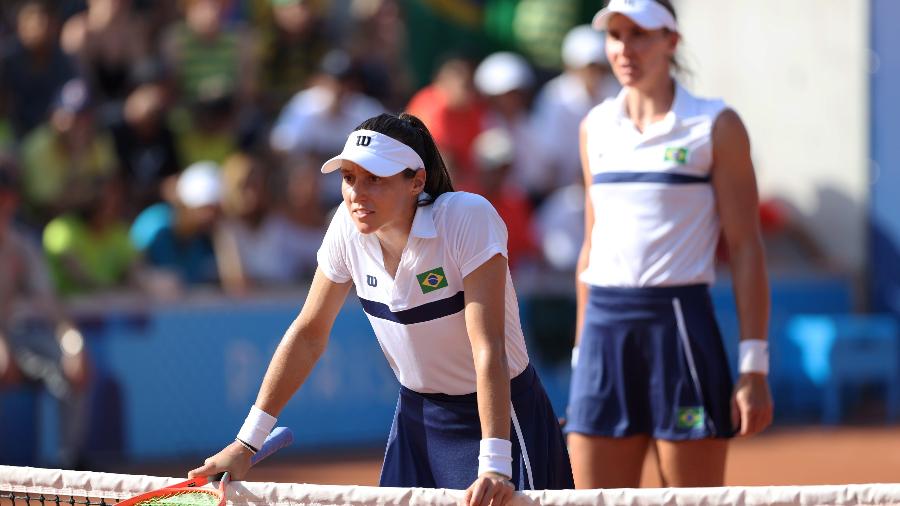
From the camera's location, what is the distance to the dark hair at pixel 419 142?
3684 mm

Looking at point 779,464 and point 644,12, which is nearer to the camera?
point 644,12

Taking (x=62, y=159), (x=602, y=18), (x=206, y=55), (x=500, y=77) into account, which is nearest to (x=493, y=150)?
(x=500, y=77)

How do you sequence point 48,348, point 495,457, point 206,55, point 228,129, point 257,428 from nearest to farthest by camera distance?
point 495,457
point 257,428
point 48,348
point 228,129
point 206,55

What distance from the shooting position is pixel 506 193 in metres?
10.1

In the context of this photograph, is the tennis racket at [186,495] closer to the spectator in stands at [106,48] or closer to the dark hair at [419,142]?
the dark hair at [419,142]

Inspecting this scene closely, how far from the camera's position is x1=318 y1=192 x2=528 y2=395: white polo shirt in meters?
3.67

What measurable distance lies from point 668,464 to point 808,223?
806 centimetres

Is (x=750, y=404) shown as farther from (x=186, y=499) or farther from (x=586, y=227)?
(x=186, y=499)

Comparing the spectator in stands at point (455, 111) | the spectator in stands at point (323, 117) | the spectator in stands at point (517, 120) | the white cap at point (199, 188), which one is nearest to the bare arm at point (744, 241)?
the white cap at point (199, 188)

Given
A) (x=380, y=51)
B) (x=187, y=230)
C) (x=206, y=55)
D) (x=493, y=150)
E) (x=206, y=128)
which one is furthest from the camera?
(x=380, y=51)

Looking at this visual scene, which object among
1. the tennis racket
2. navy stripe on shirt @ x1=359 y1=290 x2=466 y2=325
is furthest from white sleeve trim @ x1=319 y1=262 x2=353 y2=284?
the tennis racket

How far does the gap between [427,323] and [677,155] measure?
120cm

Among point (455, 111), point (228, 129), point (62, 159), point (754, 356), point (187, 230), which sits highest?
point (455, 111)

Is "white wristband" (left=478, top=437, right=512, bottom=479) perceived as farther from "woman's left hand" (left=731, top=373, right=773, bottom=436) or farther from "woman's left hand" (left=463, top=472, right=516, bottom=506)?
"woman's left hand" (left=731, top=373, right=773, bottom=436)
